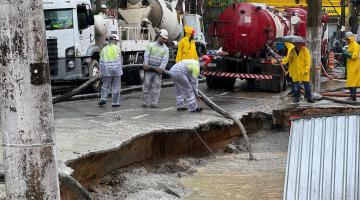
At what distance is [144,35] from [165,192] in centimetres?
1373

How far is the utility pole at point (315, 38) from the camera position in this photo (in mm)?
14570


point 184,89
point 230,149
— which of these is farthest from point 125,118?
point 230,149

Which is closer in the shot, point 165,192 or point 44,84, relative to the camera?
point 44,84

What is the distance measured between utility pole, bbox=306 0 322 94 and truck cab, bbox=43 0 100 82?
21.7ft

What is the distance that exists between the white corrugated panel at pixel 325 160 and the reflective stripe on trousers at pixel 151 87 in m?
8.14

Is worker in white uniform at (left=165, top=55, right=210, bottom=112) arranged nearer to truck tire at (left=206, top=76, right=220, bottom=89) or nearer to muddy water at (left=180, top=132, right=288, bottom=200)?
muddy water at (left=180, top=132, right=288, bottom=200)

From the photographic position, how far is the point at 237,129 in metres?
11.9

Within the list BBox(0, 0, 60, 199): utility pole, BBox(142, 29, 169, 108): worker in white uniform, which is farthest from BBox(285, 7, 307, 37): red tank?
BBox(0, 0, 60, 199): utility pole

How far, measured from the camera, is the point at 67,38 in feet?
54.5

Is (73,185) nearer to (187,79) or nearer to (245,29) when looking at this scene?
(187,79)

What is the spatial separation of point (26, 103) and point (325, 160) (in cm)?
230

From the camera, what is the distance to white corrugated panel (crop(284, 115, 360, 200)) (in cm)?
391

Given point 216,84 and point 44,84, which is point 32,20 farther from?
point 216,84

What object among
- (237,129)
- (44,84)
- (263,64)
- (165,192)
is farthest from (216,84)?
(44,84)
